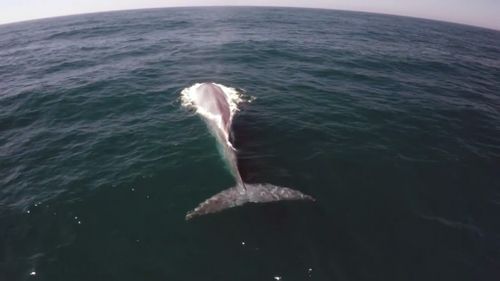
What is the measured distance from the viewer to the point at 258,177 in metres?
16.2

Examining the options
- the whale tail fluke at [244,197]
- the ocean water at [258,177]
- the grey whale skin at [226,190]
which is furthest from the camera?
the grey whale skin at [226,190]

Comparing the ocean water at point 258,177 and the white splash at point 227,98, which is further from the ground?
the white splash at point 227,98

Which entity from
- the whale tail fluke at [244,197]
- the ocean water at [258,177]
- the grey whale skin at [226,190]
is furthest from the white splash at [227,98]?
the whale tail fluke at [244,197]

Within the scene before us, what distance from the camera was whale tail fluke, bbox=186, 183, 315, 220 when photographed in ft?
44.2

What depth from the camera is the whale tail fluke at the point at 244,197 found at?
13469 millimetres

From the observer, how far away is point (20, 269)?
11.9 m

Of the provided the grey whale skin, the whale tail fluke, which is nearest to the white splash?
the grey whale skin

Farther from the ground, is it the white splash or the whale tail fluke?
the white splash

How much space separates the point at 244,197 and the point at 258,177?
2.55m

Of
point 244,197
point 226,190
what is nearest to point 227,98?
Result: point 226,190

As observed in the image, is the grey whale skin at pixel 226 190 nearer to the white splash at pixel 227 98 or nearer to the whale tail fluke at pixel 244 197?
the whale tail fluke at pixel 244 197

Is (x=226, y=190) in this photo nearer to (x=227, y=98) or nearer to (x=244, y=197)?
(x=244, y=197)

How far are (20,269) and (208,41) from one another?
44936 millimetres

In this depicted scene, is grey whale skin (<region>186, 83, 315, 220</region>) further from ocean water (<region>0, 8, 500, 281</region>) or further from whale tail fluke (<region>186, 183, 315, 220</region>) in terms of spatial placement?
ocean water (<region>0, 8, 500, 281</region>)
